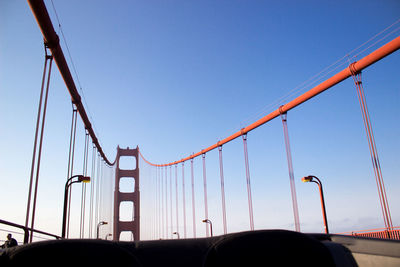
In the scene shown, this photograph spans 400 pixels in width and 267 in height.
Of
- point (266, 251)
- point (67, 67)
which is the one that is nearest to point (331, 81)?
point (67, 67)

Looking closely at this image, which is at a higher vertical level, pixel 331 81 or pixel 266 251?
pixel 331 81

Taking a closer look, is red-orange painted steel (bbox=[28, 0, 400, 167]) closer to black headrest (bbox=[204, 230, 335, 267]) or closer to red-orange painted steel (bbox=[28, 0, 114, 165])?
red-orange painted steel (bbox=[28, 0, 114, 165])

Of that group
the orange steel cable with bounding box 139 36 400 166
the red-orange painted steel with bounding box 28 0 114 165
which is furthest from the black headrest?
the orange steel cable with bounding box 139 36 400 166

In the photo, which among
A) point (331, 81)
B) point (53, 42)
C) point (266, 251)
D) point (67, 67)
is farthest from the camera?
point (331, 81)

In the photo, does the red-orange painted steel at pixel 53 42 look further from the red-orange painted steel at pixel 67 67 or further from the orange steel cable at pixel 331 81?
the orange steel cable at pixel 331 81

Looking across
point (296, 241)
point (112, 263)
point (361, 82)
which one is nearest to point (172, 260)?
point (112, 263)

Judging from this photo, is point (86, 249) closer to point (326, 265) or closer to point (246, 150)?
point (326, 265)

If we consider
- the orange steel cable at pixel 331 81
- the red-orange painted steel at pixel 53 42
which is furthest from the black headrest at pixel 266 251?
the orange steel cable at pixel 331 81

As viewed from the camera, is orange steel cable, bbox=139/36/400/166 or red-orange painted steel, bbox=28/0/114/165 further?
orange steel cable, bbox=139/36/400/166

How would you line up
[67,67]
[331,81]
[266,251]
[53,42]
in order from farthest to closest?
[331,81], [67,67], [53,42], [266,251]

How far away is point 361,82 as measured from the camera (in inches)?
444

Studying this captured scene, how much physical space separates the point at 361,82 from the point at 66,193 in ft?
34.4

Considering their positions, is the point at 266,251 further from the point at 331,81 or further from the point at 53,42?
the point at 331,81

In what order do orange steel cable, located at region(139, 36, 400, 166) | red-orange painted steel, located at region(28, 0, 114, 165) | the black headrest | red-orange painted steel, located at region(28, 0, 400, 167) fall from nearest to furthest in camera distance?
the black headrest < red-orange painted steel, located at region(28, 0, 114, 165) < red-orange painted steel, located at region(28, 0, 400, 167) < orange steel cable, located at region(139, 36, 400, 166)
